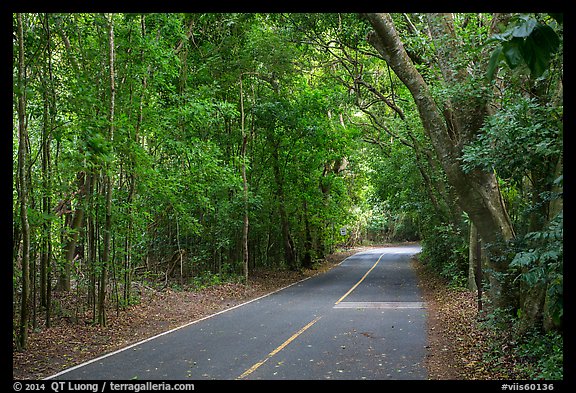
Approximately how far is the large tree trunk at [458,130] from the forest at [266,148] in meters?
0.03

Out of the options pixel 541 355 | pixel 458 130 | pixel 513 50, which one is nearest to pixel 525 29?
pixel 513 50

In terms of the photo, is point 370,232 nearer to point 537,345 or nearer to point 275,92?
point 275,92

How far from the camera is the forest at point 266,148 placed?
674 cm

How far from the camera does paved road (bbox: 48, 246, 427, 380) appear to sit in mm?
7234

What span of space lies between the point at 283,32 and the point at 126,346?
11.6 m

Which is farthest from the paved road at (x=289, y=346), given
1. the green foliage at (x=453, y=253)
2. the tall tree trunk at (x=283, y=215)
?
the tall tree trunk at (x=283, y=215)

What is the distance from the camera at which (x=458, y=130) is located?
8820 millimetres

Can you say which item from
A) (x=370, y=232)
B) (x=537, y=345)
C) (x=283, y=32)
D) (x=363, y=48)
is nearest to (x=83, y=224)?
(x=283, y=32)

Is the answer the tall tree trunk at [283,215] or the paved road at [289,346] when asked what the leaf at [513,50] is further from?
the tall tree trunk at [283,215]

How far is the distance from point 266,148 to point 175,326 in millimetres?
13343

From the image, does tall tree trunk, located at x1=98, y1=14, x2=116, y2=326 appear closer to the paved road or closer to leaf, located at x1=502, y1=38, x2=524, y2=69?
the paved road

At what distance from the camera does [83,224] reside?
1517 centimetres

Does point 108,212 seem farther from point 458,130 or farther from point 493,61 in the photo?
point 493,61

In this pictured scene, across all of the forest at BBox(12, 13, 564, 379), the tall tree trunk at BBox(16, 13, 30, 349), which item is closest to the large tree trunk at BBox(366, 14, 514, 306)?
the forest at BBox(12, 13, 564, 379)
